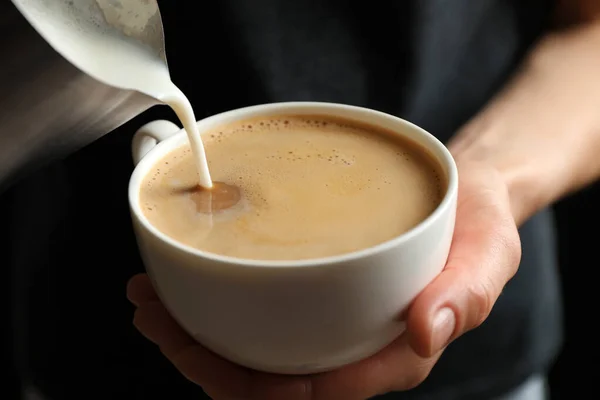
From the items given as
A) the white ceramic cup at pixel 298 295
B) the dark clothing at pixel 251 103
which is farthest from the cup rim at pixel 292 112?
the dark clothing at pixel 251 103

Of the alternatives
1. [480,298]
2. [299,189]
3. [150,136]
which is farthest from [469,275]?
[150,136]

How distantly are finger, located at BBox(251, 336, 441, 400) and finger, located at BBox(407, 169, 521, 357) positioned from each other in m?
0.05

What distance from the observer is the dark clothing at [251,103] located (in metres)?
0.69

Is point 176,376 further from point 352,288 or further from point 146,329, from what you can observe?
point 352,288

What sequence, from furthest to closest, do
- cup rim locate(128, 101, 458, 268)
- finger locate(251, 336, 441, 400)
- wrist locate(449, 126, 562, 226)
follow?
1. wrist locate(449, 126, 562, 226)
2. finger locate(251, 336, 441, 400)
3. cup rim locate(128, 101, 458, 268)

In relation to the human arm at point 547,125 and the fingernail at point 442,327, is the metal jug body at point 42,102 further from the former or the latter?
the human arm at point 547,125

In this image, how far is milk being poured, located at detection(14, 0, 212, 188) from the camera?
40 cm

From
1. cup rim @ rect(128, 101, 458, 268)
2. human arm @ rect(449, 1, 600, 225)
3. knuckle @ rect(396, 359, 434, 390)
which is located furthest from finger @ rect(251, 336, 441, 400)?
human arm @ rect(449, 1, 600, 225)

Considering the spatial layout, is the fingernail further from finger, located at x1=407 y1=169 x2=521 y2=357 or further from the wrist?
the wrist

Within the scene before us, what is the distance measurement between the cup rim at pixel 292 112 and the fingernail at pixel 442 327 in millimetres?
61

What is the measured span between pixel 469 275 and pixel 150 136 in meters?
0.27

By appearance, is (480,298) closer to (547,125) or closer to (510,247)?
(510,247)

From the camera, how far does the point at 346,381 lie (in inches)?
19.9

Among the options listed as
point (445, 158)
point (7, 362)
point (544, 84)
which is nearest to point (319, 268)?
point (445, 158)
